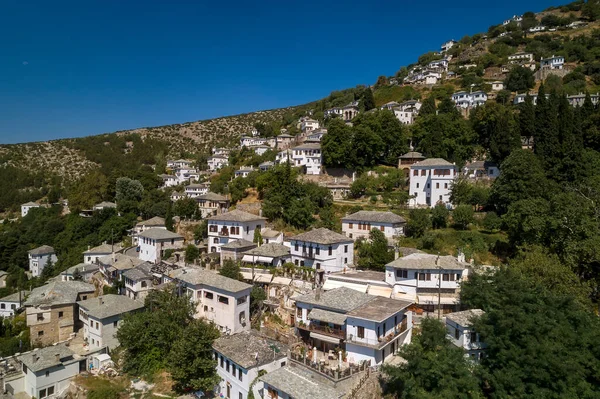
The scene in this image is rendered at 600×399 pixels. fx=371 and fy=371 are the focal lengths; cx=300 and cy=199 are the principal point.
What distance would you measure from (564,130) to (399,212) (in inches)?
790

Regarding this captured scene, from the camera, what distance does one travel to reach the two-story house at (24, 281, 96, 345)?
3503cm

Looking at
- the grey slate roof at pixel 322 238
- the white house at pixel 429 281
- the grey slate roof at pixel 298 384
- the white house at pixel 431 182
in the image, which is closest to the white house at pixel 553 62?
the white house at pixel 431 182

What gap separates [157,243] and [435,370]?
34482 millimetres

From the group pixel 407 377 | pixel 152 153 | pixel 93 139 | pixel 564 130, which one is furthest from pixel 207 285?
pixel 93 139

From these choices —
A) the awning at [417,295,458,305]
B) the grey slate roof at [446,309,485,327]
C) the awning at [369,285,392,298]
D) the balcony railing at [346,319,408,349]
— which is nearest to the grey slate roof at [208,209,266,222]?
the awning at [369,285,392,298]

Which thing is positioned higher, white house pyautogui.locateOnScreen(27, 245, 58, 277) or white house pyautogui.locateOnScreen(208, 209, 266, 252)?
white house pyautogui.locateOnScreen(208, 209, 266, 252)

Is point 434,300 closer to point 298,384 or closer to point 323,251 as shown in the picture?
point 323,251

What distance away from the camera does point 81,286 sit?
131ft

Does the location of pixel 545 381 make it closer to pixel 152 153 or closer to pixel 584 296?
pixel 584 296

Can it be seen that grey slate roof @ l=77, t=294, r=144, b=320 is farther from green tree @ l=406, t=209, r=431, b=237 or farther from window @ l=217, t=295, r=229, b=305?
green tree @ l=406, t=209, r=431, b=237

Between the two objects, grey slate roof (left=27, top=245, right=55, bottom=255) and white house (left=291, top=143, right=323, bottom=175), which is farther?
grey slate roof (left=27, top=245, right=55, bottom=255)

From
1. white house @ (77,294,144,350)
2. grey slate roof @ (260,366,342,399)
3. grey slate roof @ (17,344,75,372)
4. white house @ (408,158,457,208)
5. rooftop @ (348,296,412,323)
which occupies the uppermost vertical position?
white house @ (408,158,457,208)

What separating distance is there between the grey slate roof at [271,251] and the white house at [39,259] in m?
44.9

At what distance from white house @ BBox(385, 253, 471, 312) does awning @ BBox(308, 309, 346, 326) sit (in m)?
5.74
